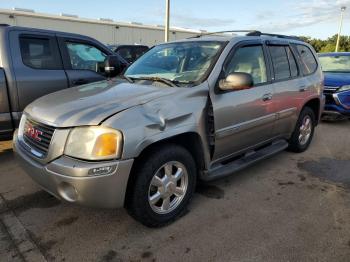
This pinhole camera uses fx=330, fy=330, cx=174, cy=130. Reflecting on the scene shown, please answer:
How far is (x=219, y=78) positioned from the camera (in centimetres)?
337

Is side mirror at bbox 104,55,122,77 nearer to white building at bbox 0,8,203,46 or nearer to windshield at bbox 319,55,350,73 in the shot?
windshield at bbox 319,55,350,73

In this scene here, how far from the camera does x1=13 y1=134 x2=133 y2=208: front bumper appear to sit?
98.6 inches

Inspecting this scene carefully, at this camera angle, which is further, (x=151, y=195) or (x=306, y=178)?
(x=306, y=178)

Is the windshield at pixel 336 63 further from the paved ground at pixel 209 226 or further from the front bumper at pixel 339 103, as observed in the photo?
the paved ground at pixel 209 226

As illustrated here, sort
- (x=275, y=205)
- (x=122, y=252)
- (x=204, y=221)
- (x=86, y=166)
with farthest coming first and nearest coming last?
(x=275, y=205) < (x=204, y=221) < (x=122, y=252) < (x=86, y=166)

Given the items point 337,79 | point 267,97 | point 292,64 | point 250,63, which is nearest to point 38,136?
point 250,63

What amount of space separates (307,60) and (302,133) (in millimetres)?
1141

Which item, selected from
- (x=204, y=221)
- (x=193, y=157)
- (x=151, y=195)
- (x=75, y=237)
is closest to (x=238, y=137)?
(x=193, y=157)

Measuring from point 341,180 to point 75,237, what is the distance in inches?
130

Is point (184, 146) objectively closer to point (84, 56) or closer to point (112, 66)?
point (112, 66)

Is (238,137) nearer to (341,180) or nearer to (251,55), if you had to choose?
(251,55)

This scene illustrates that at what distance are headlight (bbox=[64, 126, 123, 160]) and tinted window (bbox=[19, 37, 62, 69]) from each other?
2.47 metres

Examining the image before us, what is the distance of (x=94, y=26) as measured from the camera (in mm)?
31469

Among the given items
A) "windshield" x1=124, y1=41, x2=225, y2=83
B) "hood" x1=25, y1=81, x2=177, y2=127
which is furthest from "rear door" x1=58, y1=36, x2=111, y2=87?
"hood" x1=25, y1=81, x2=177, y2=127
